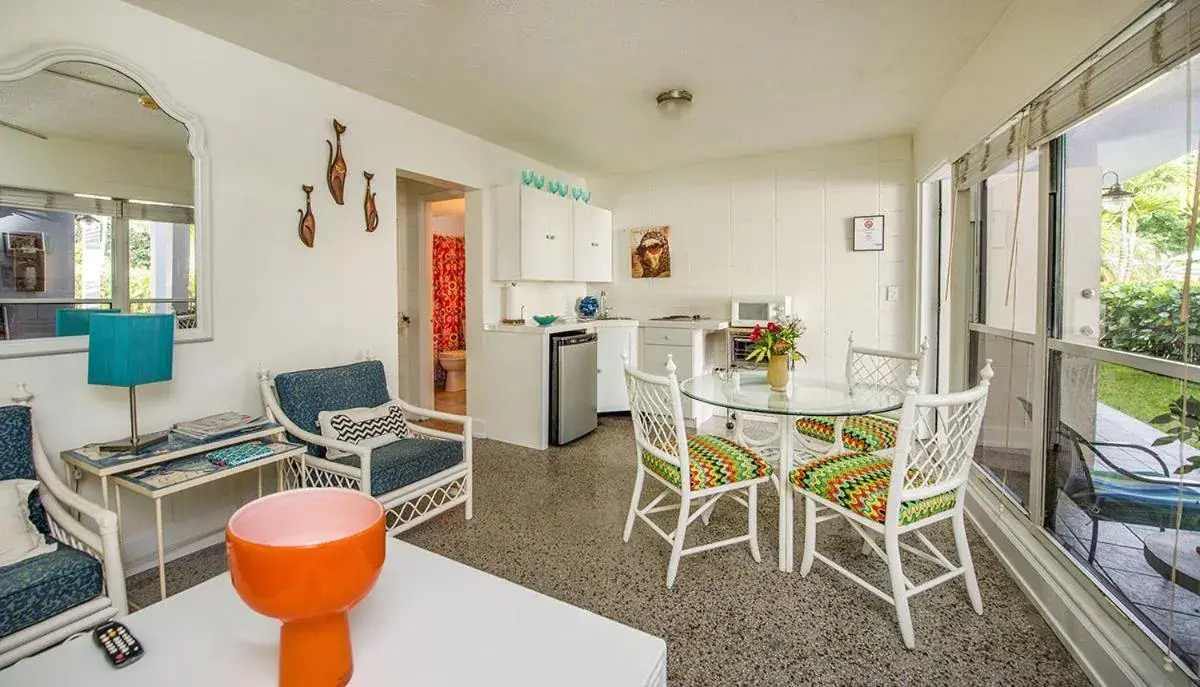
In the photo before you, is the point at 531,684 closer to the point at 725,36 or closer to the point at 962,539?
the point at 962,539

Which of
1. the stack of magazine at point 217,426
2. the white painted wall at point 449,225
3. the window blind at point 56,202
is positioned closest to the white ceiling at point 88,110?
the window blind at point 56,202

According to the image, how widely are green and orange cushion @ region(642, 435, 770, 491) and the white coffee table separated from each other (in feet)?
4.18

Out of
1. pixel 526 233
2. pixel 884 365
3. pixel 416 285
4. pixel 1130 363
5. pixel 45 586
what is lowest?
pixel 45 586

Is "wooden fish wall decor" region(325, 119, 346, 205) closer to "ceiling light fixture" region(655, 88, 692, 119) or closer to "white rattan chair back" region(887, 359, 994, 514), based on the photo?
"ceiling light fixture" region(655, 88, 692, 119)

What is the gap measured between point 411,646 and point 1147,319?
2195 mm

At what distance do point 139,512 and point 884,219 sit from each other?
5.16 metres

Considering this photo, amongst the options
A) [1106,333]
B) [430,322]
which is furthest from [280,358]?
[1106,333]

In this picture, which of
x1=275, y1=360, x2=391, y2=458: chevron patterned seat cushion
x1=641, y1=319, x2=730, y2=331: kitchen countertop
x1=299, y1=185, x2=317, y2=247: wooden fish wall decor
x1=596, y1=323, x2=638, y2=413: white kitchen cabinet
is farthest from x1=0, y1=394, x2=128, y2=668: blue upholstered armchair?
x1=641, y1=319, x2=730, y2=331: kitchen countertop

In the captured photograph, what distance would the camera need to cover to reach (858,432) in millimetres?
2738

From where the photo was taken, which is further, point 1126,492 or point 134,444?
point 134,444

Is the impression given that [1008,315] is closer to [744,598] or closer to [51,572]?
Answer: [744,598]

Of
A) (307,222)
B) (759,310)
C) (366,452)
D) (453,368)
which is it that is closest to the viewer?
(366,452)

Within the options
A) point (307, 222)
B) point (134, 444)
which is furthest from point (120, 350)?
point (307, 222)

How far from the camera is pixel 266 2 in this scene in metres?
2.28
